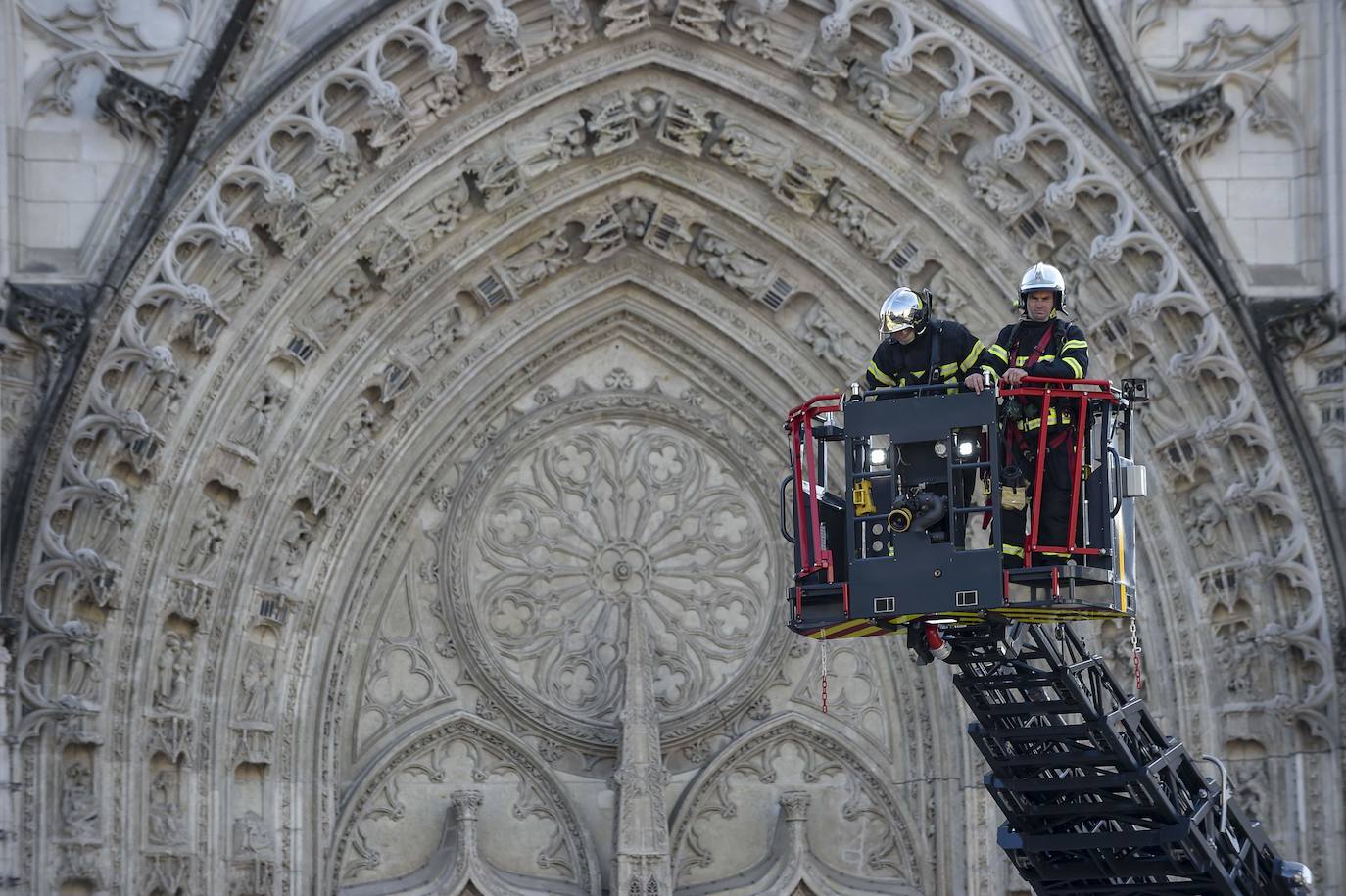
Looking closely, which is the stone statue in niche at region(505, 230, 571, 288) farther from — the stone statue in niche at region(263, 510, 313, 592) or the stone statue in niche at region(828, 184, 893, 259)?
the stone statue in niche at region(263, 510, 313, 592)

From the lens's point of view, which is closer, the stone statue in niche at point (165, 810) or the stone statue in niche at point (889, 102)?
the stone statue in niche at point (165, 810)

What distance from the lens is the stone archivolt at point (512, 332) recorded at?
15.6 meters

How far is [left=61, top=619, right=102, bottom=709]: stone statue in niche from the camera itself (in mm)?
15211

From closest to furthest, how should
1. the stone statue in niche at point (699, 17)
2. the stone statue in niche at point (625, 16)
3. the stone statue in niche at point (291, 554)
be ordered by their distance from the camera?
the stone statue in niche at point (291, 554)
the stone statue in niche at point (625, 16)
the stone statue in niche at point (699, 17)

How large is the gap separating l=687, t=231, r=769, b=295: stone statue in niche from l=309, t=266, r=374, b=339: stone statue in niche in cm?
221

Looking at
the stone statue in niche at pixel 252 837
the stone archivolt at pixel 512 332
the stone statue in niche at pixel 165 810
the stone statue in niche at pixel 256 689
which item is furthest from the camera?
the stone statue in niche at pixel 256 689

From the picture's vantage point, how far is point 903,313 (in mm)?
11836

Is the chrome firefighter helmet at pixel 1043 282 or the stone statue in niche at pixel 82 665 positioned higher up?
the chrome firefighter helmet at pixel 1043 282

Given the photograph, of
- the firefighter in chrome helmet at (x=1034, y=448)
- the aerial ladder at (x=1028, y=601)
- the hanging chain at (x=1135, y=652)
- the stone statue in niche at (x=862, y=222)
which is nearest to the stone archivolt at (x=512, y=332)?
the stone statue in niche at (x=862, y=222)

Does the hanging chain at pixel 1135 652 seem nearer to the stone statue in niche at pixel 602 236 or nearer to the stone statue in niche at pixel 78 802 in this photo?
the stone statue in niche at pixel 602 236

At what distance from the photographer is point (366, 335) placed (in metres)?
16.7

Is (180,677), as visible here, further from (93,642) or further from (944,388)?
(944,388)

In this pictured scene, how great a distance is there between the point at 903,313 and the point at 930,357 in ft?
0.85

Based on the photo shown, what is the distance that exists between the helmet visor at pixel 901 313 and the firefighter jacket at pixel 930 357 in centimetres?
12
